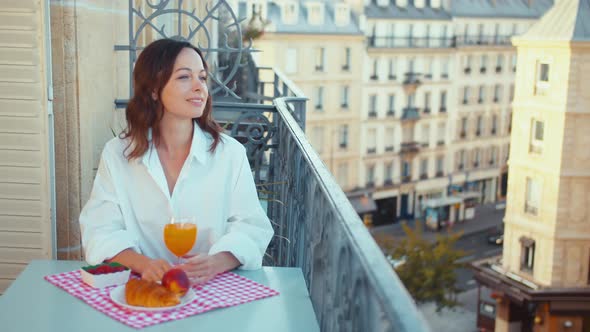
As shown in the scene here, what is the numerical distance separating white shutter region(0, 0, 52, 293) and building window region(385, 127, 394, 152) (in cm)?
3009

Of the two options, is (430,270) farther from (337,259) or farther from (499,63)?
(337,259)

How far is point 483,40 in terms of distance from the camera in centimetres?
3538

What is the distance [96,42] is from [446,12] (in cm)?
3205

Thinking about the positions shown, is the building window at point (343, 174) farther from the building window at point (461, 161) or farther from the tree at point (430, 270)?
the tree at point (430, 270)

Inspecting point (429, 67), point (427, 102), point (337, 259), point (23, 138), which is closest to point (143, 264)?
point (337, 259)

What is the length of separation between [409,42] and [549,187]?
12.3 metres

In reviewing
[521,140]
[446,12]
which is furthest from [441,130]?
[521,140]

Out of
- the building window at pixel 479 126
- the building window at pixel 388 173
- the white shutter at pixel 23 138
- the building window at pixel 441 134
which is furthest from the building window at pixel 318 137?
the white shutter at pixel 23 138

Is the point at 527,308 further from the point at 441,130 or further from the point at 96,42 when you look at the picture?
the point at 96,42

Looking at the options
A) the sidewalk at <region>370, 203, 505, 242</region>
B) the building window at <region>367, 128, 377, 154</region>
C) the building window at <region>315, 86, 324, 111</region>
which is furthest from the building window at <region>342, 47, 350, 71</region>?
the sidewalk at <region>370, 203, 505, 242</region>

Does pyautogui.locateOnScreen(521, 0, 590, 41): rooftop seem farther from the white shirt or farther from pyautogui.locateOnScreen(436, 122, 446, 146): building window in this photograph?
the white shirt

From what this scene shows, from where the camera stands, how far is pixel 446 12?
112 feet

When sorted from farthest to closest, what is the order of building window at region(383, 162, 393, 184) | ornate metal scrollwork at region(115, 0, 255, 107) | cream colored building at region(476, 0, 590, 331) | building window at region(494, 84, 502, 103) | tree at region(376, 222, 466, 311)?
building window at region(494, 84, 502, 103) < building window at region(383, 162, 393, 184) < tree at region(376, 222, 466, 311) < cream colored building at region(476, 0, 590, 331) < ornate metal scrollwork at region(115, 0, 255, 107)

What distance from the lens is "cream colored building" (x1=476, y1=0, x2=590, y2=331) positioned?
21250 mm
